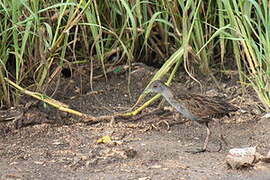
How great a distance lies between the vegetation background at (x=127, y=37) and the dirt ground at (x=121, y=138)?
7.8 inches

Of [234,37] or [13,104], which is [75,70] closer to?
[13,104]

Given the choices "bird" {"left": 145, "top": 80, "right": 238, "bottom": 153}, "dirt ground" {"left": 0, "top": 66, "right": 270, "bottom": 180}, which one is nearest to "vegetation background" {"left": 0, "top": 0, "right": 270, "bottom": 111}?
"dirt ground" {"left": 0, "top": 66, "right": 270, "bottom": 180}

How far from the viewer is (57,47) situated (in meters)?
6.18

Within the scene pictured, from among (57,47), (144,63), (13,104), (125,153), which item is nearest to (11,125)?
Result: (13,104)

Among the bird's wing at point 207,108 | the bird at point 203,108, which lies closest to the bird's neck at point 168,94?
the bird at point 203,108

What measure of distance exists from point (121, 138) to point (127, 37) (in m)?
1.15

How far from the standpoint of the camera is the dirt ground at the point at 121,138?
5.19 metres

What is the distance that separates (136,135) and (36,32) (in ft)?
3.92

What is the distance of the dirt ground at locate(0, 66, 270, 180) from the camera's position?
5188 mm

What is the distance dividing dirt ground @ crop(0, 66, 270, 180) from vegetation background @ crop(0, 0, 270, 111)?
7.8 inches

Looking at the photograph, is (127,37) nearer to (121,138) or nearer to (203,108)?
(121,138)

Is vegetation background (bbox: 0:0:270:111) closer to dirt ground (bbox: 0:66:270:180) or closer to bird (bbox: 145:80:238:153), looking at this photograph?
dirt ground (bbox: 0:66:270:180)

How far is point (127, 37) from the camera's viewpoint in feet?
21.9

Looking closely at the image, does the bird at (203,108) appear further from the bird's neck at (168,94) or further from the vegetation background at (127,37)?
the vegetation background at (127,37)
